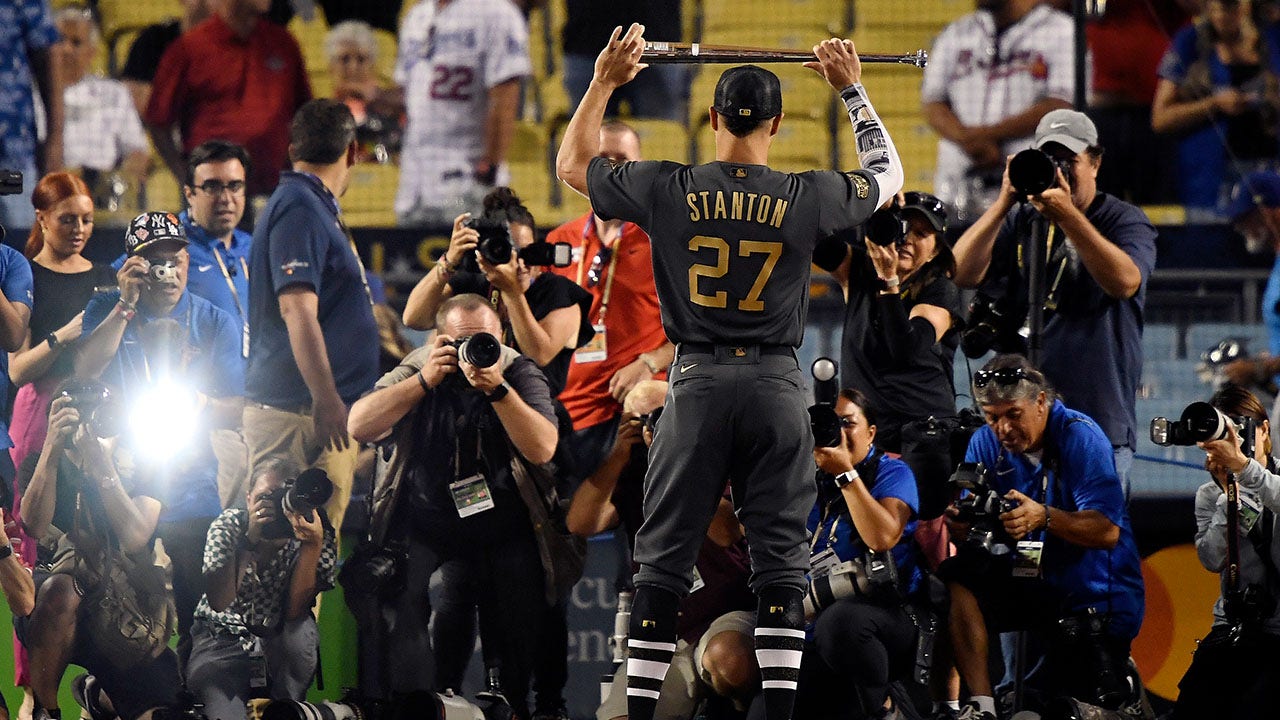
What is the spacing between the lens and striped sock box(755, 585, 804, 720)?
3.94m

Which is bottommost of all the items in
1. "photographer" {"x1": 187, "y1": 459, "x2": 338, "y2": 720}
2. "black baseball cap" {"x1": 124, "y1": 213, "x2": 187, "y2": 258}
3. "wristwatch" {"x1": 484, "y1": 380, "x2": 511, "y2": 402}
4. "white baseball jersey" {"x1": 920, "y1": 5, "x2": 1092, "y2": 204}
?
"photographer" {"x1": 187, "y1": 459, "x2": 338, "y2": 720}

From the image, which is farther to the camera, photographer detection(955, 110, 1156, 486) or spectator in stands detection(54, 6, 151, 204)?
spectator in stands detection(54, 6, 151, 204)

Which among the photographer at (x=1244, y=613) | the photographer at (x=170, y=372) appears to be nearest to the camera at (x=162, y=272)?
the photographer at (x=170, y=372)

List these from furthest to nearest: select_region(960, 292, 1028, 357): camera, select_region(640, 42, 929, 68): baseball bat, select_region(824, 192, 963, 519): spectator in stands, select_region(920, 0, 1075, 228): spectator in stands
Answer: select_region(920, 0, 1075, 228): spectator in stands < select_region(960, 292, 1028, 357): camera < select_region(824, 192, 963, 519): spectator in stands < select_region(640, 42, 929, 68): baseball bat

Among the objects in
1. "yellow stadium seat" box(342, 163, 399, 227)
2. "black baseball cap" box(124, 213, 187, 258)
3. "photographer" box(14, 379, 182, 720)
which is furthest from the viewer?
"yellow stadium seat" box(342, 163, 399, 227)

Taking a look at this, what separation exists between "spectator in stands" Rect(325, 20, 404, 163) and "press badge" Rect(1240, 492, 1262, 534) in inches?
196

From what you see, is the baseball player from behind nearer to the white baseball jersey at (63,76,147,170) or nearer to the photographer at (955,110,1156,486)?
the photographer at (955,110,1156,486)

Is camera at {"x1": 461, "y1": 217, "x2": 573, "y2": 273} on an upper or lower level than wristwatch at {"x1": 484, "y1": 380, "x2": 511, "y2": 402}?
upper

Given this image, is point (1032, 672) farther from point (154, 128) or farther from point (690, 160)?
point (154, 128)

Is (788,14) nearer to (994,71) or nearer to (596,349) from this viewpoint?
(994,71)

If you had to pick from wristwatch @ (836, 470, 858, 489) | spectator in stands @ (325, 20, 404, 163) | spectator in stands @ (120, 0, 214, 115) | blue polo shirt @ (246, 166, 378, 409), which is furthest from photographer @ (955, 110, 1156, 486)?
spectator in stands @ (120, 0, 214, 115)

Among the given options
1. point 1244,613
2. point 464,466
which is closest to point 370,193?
point 464,466

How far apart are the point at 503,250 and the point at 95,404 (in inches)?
58.8

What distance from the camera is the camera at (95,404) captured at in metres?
5.41
